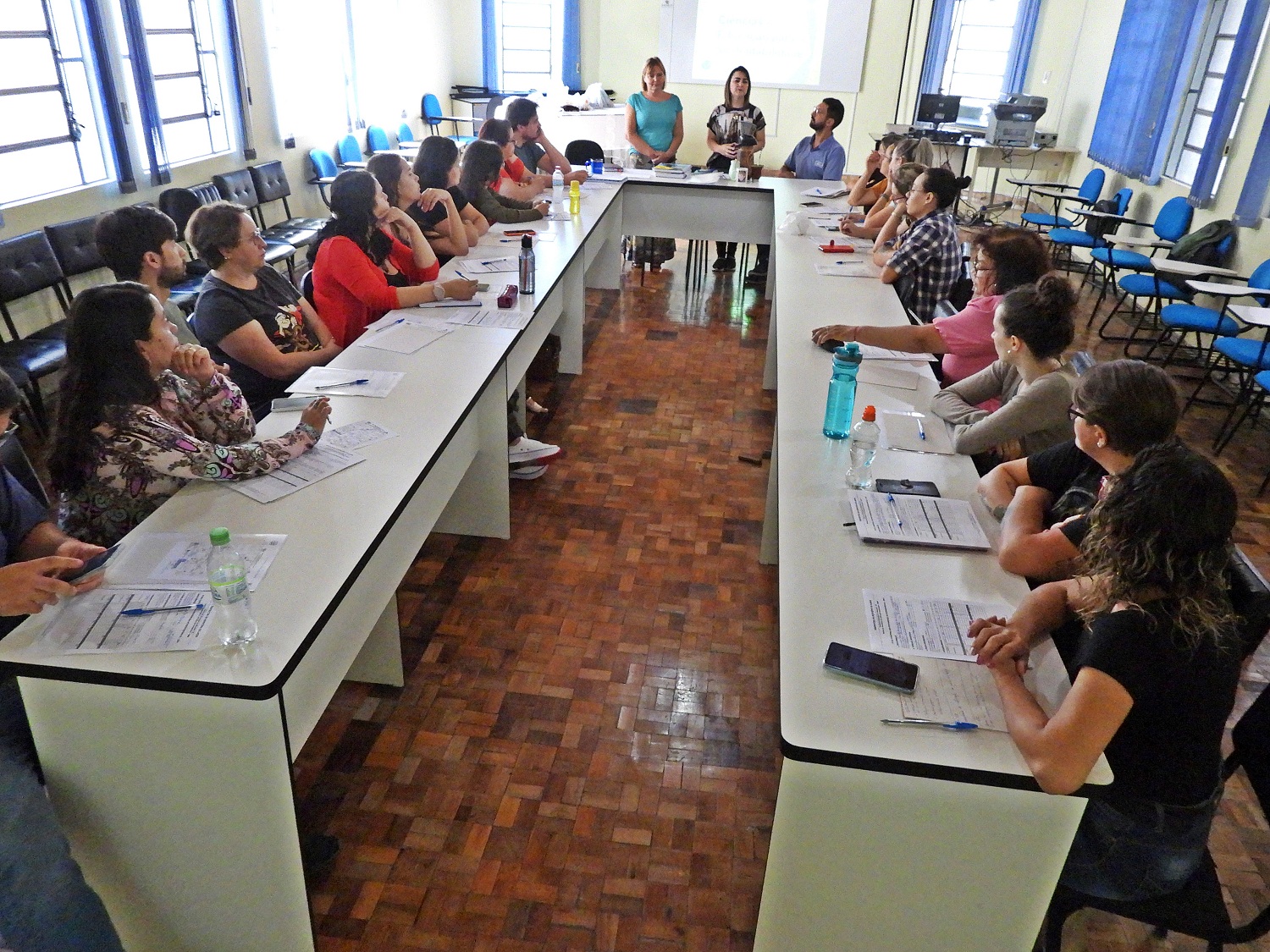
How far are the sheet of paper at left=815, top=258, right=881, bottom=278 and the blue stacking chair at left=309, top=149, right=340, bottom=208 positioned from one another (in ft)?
14.7

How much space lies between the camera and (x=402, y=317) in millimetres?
3404

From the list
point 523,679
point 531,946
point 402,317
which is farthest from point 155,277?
point 531,946

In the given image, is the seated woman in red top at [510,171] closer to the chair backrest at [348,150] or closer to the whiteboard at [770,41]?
the chair backrest at [348,150]

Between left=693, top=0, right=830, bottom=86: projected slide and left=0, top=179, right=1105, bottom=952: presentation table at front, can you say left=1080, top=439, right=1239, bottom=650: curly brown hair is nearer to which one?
left=0, top=179, right=1105, bottom=952: presentation table at front

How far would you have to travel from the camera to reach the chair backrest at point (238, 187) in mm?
6008

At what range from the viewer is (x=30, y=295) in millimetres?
4637

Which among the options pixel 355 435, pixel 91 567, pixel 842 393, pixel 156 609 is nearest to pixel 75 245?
pixel 355 435

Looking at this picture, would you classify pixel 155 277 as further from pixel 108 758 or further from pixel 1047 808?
pixel 1047 808

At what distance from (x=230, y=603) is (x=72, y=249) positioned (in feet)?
12.9

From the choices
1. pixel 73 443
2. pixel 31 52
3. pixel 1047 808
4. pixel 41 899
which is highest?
pixel 31 52

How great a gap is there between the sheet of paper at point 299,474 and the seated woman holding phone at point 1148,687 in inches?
62.7

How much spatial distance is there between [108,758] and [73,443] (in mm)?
725

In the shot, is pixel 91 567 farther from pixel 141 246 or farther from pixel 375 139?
pixel 375 139

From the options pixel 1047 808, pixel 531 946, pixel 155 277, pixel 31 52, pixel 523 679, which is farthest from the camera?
pixel 31 52
